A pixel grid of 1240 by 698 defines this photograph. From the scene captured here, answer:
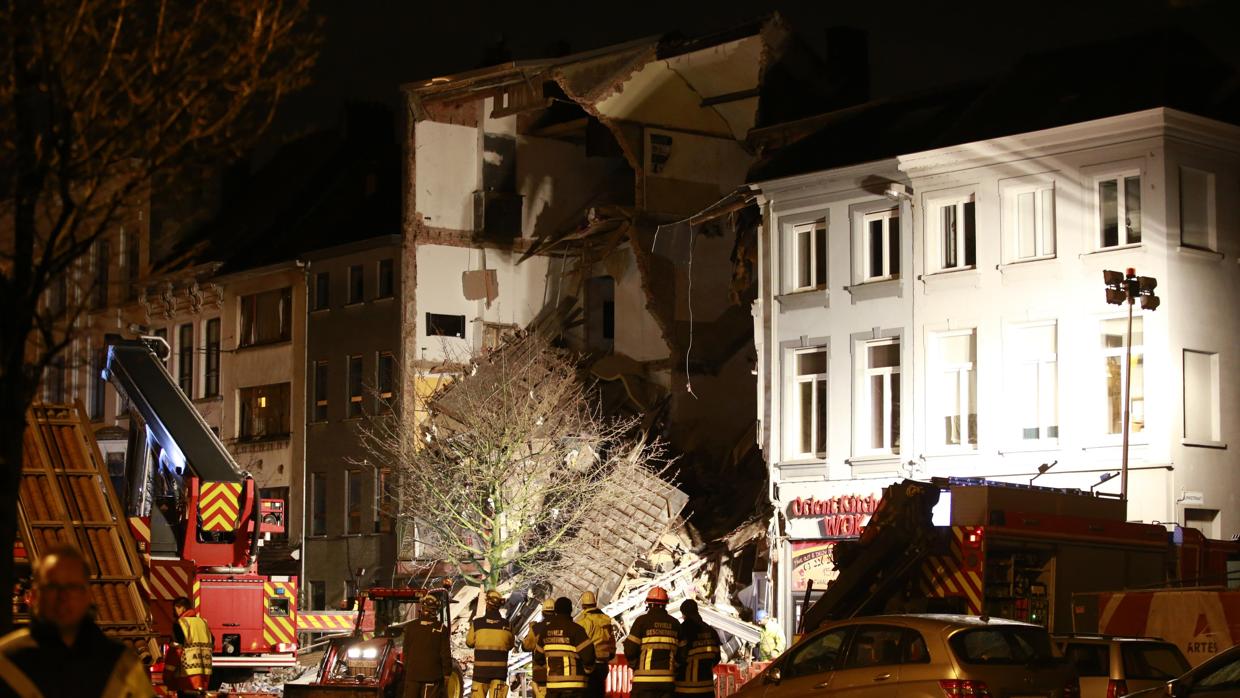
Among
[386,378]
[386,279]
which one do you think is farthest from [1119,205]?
[386,378]

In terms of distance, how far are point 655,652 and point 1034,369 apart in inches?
601

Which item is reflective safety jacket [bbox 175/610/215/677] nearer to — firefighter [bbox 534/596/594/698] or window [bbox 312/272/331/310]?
firefighter [bbox 534/596/594/698]

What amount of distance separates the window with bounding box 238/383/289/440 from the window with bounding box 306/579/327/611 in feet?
13.8

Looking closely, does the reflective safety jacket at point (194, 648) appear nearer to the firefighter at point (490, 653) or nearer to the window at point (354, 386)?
the firefighter at point (490, 653)

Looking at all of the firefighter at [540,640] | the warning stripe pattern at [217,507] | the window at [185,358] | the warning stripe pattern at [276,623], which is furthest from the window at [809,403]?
the window at [185,358]

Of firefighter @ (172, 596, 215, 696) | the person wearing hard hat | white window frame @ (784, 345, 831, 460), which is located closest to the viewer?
firefighter @ (172, 596, 215, 696)

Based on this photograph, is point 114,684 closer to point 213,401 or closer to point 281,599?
point 281,599

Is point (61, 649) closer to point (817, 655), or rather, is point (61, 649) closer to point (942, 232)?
point (817, 655)

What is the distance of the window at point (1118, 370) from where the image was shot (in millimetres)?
30688

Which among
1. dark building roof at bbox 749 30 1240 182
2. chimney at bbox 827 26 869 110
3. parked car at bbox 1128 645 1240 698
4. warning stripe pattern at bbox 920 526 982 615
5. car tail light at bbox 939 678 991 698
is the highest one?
chimney at bbox 827 26 869 110

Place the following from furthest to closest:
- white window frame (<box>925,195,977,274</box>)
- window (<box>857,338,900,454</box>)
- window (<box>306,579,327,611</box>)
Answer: window (<box>306,579,327,611</box>)
window (<box>857,338,900,454</box>)
white window frame (<box>925,195,977,274</box>)

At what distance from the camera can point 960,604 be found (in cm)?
2098

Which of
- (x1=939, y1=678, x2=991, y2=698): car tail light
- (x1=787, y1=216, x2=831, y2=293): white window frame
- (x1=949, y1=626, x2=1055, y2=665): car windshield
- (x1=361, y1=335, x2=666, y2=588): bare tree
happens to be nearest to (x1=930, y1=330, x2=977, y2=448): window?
(x1=787, y1=216, x2=831, y2=293): white window frame

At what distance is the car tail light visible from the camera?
14625mm
